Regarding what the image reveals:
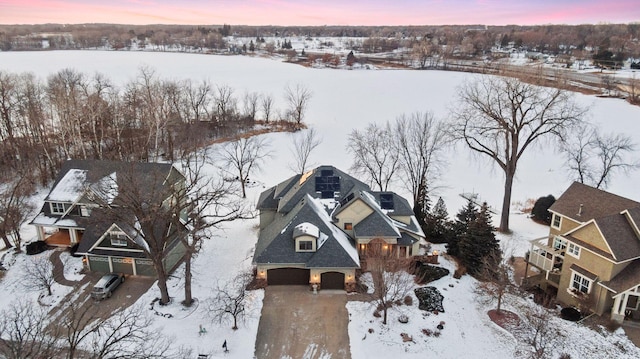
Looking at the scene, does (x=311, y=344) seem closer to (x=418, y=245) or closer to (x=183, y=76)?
(x=418, y=245)

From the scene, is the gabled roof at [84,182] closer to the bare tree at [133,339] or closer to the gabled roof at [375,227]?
the bare tree at [133,339]

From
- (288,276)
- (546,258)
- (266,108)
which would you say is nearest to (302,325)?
(288,276)

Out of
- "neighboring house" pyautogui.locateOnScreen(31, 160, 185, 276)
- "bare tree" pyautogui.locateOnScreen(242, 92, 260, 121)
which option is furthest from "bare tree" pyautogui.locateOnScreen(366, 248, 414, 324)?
"bare tree" pyautogui.locateOnScreen(242, 92, 260, 121)

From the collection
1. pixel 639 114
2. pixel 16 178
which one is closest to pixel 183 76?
pixel 16 178

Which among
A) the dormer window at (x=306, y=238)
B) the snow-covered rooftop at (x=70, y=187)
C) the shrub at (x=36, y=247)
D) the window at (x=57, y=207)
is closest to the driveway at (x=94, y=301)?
the shrub at (x=36, y=247)

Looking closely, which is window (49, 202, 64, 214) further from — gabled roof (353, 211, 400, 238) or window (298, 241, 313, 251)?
gabled roof (353, 211, 400, 238)
